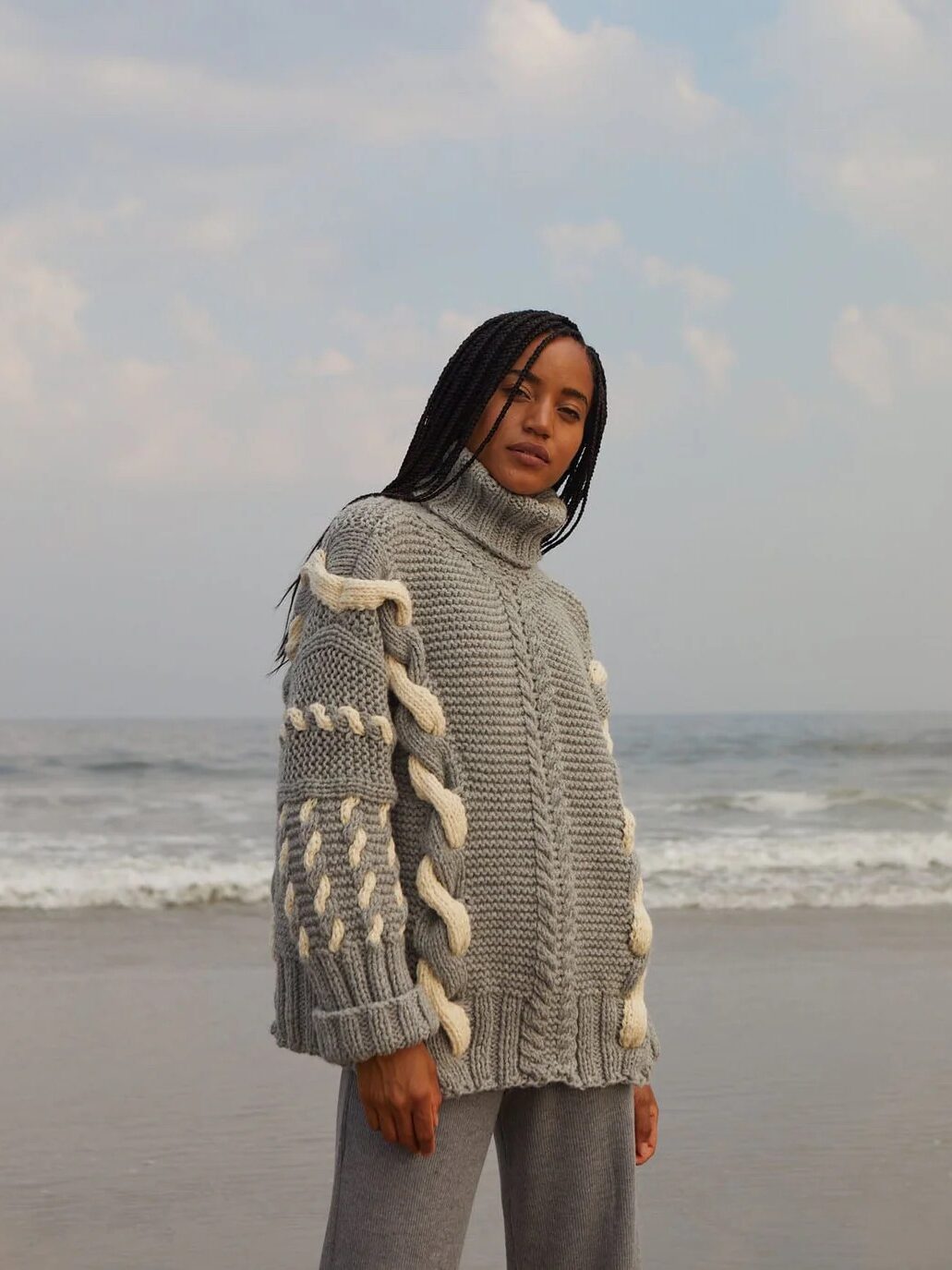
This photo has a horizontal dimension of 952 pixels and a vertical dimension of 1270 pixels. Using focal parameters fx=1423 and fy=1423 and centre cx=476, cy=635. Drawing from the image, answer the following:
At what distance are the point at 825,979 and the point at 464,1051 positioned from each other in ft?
15.0

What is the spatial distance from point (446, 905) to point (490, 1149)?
2.88 metres

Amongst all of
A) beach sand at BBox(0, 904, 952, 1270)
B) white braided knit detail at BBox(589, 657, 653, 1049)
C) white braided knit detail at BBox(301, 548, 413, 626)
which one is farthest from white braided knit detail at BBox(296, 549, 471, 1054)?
beach sand at BBox(0, 904, 952, 1270)

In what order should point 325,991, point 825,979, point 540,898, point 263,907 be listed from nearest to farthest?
point 325,991
point 540,898
point 825,979
point 263,907

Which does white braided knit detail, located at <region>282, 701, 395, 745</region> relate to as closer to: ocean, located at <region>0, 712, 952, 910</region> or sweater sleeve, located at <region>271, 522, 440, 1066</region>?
sweater sleeve, located at <region>271, 522, 440, 1066</region>

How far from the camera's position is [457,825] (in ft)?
5.96

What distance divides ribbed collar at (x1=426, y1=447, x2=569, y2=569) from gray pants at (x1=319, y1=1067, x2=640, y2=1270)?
76 centimetres

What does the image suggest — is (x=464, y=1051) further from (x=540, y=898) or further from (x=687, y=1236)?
(x=687, y=1236)

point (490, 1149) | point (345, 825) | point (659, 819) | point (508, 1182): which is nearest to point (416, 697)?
point (345, 825)

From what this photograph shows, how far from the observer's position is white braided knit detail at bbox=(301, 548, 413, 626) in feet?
5.97

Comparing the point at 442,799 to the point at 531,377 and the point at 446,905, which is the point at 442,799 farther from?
the point at 531,377

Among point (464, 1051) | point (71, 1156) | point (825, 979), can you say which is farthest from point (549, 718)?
point (825, 979)

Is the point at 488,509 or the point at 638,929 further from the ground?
the point at 488,509

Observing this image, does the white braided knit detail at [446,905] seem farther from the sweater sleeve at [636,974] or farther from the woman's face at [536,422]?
the woman's face at [536,422]

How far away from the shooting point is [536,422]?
2051mm
